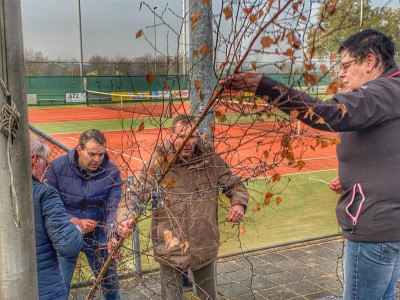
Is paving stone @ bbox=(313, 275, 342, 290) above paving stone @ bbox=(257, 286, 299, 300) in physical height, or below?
below

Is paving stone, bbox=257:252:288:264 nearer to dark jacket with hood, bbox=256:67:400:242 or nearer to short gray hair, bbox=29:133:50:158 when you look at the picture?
dark jacket with hood, bbox=256:67:400:242

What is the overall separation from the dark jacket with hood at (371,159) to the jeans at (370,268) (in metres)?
0.05

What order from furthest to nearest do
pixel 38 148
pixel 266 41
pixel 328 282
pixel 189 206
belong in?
pixel 328 282, pixel 189 206, pixel 38 148, pixel 266 41

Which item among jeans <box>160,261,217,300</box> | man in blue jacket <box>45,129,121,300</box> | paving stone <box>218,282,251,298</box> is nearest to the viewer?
jeans <box>160,261,217,300</box>

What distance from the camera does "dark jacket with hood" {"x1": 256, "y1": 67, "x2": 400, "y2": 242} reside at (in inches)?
101

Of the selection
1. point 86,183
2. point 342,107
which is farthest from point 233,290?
point 342,107

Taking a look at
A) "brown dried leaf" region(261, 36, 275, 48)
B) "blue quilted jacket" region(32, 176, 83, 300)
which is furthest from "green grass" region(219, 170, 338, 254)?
"brown dried leaf" region(261, 36, 275, 48)

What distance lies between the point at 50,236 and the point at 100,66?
1531 inches

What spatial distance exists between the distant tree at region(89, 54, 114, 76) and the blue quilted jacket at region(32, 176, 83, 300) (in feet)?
120

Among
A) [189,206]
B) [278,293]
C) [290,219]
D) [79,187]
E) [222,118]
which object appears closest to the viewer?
[222,118]

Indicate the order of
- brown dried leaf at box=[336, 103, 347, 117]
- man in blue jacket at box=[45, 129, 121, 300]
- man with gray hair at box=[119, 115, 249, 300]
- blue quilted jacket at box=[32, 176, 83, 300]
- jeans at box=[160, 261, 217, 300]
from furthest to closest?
1. man in blue jacket at box=[45, 129, 121, 300]
2. jeans at box=[160, 261, 217, 300]
3. blue quilted jacket at box=[32, 176, 83, 300]
4. man with gray hair at box=[119, 115, 249, 300]
5. brown dried leaf at box=[336, 103, 347, 117]

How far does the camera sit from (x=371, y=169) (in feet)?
9.20

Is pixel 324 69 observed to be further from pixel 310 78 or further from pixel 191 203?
pixel 191 203

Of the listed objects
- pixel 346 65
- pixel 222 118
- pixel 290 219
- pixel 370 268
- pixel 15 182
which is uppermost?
pixel 346 65
